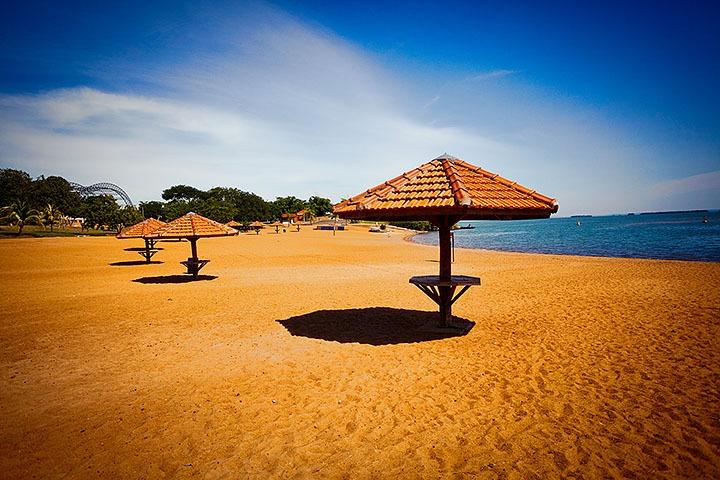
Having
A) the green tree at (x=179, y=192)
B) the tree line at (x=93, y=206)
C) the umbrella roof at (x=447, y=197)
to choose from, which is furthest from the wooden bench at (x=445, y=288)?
the green tree at (x=179, y=192)

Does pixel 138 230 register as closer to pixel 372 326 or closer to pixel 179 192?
pixel 372 326

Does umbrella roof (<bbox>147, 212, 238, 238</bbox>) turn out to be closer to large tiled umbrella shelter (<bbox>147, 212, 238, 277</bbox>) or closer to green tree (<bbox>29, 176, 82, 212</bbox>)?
large tiled umbrella shelter (<bbox>147, 212, 238, 277</bbox>)

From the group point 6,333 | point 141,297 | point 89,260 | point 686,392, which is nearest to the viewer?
point 686,392

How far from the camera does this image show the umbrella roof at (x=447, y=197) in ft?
18.4

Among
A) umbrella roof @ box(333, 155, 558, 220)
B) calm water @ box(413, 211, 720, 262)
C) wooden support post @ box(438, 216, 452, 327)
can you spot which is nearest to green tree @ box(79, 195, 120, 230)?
calm water @ box(413, 211, 720, 262)

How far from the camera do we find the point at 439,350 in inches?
250

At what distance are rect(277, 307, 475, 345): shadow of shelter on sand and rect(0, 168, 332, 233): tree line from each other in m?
53.3

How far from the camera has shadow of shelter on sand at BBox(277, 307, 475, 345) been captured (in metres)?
7.20

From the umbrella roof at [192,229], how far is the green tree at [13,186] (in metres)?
66.1

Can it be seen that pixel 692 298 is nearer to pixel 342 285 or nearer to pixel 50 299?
pixel 342 285

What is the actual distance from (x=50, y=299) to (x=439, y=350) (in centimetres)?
1248

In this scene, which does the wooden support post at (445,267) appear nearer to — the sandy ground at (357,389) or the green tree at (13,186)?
the sandy ground at (357,389)

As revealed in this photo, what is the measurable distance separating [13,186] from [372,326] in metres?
80.7

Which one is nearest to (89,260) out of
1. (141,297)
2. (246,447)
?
(141,297)
